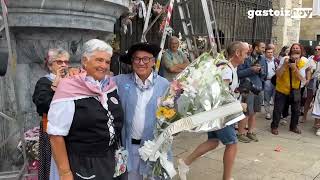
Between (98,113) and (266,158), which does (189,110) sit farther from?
(266,158)

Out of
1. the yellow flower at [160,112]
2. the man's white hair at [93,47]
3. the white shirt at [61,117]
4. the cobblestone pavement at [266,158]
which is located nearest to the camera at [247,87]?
the cobblestone pavement at [266,158]

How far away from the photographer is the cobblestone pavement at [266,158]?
14.6 ft

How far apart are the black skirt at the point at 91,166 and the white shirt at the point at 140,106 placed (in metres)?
0.36

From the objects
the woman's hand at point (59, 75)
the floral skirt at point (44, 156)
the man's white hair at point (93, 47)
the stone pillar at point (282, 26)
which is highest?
the stone pillar at point (282, 26)

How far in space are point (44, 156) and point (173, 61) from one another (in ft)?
12.0

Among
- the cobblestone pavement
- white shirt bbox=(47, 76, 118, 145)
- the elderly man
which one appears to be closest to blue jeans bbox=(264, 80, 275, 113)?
the cobblestone pavement

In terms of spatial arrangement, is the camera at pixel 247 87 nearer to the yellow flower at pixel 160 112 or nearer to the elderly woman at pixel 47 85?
the yellow flower at pixel 160 112

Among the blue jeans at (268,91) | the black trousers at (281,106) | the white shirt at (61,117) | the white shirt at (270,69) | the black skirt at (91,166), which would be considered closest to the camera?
the white shirt at (61,117)

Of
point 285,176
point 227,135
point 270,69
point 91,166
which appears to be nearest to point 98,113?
point 91,166

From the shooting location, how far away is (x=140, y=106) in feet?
8.84

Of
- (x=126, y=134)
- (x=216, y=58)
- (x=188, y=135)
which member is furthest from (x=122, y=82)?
(x=188, y=135)

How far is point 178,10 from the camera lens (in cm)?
728

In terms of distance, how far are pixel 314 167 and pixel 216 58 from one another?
283cm

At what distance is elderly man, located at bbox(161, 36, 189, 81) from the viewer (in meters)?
5.98
